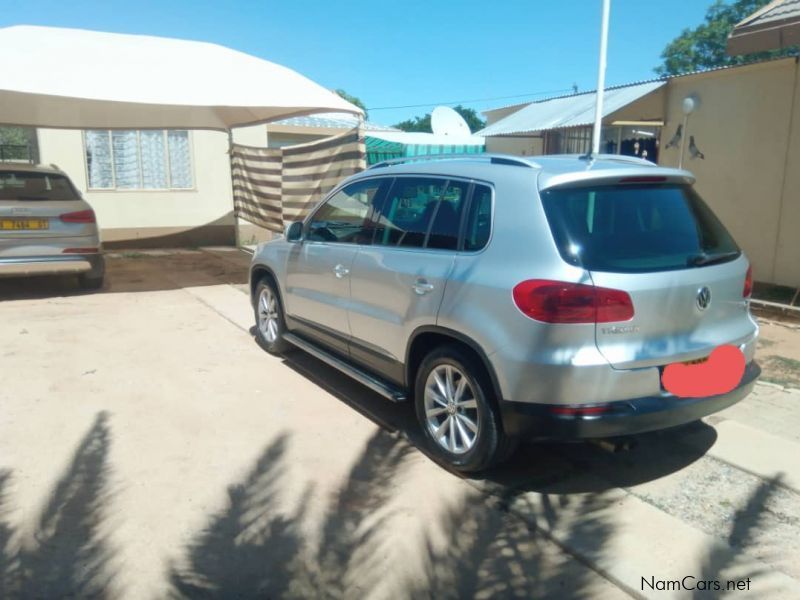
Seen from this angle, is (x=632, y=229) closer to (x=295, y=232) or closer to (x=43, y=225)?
(x=295, y=232)

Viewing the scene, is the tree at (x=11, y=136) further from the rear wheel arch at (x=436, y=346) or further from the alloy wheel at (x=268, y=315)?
the rear wheel arch at (x=436, y=346)

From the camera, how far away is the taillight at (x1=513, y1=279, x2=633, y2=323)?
3021 millimetres

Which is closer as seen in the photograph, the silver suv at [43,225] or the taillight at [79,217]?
the silver suv at [43,225]

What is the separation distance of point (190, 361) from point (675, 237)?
4.25m

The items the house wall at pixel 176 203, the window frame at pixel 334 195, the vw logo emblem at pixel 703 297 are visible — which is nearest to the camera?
the vw logo emblem at pixel 703 297

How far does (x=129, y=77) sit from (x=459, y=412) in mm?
6991

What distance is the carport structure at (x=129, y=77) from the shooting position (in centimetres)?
795

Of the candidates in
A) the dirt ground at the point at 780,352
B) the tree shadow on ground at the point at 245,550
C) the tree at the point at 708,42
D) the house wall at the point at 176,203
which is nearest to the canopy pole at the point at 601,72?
the dirt ground at the point at 780,352

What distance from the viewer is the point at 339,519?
3.29 metres

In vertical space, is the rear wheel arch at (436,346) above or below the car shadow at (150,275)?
above

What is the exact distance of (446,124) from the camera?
1884 centimetres

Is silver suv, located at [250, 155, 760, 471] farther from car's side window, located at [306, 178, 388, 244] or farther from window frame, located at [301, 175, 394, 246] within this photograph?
car's side window, located at [306, 178, 388, 244]

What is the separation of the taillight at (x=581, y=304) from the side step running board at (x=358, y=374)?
1.37 m

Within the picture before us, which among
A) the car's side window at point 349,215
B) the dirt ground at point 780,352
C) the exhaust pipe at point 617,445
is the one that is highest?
the car's side window at point 349,215
